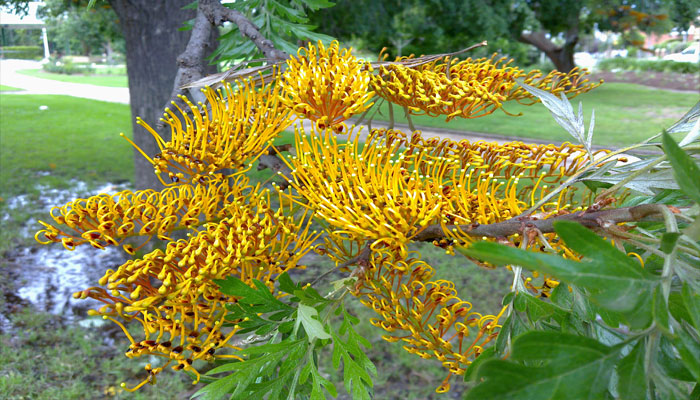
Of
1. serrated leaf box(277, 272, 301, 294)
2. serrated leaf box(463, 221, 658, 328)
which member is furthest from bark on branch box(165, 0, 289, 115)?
serrated leaf box(463, 221, 658, 328)

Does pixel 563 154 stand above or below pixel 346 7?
below

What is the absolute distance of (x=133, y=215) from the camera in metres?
0.68

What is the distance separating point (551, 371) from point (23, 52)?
4096cm

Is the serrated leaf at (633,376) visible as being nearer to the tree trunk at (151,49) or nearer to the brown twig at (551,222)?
the brown twig at (551,222)

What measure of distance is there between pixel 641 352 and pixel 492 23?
24.3 feet

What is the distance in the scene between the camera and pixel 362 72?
0.73m

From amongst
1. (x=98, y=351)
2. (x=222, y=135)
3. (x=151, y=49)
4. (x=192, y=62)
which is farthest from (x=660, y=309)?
(x=151, y=49)

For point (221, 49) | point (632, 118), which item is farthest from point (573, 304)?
point (632, 118)

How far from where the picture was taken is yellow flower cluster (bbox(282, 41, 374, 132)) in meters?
0.69

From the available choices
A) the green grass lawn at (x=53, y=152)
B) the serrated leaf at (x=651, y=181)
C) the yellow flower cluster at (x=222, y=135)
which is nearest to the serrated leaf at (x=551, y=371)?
the serrated leaf at (x=651, y=181)

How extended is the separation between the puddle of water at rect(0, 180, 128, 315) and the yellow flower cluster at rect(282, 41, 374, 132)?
3097 millimetres

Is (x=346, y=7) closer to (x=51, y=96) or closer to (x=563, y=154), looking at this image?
(x=563, y=154)

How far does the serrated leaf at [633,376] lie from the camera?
42 centimetres

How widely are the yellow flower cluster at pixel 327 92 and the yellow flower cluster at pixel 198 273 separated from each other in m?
0.13
